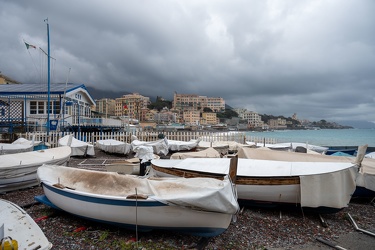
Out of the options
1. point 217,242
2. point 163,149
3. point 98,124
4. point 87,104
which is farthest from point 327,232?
point 87,104

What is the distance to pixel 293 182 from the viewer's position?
682 centimetres

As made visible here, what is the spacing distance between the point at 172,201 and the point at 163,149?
13.3m

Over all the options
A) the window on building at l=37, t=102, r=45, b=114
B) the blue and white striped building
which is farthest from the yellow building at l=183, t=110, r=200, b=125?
the window on building at l=37, t=102, r=45, b=114

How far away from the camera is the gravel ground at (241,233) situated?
5230mm

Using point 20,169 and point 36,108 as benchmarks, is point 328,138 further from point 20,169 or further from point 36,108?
point 20,169

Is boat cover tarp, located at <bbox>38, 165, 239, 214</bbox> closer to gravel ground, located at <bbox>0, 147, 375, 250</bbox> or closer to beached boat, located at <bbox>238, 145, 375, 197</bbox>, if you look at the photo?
gravel ground, located at <bbox>0, 147, 375, 250</bbox>

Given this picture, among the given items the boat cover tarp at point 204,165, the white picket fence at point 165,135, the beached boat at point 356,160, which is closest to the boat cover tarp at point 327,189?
the beached boat at point 356,160

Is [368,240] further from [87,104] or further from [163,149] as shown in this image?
[87,104]

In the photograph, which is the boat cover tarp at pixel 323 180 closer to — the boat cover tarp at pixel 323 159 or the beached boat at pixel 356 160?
the beached boat at pixel 356 160

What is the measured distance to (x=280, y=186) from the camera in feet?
22.8

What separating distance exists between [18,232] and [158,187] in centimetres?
275

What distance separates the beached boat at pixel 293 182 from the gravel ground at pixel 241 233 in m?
0.46

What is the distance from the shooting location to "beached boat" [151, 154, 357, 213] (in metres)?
6.62

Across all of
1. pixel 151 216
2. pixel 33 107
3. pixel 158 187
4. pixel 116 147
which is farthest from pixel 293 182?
pixel 33 107
